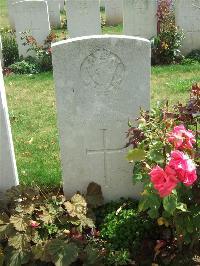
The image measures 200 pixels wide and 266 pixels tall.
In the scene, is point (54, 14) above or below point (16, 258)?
above

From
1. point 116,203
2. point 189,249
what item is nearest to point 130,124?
point 116,203

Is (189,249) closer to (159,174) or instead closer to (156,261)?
(156,261)

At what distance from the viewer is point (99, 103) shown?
371 cm

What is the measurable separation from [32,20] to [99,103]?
18.7ft

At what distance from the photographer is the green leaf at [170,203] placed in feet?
9.23

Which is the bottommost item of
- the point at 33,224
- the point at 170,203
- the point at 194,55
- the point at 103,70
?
the point at 33,224

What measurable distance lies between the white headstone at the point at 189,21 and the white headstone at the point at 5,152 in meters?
5.76

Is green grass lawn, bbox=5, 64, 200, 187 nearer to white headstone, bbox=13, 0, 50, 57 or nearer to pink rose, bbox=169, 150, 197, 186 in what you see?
white headstone, bbox=13, 0, 50, 57

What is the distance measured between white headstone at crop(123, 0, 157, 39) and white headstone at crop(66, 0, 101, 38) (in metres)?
0.59

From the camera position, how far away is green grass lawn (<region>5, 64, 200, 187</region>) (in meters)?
4.89

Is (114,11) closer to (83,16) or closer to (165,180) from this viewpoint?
(83,16)

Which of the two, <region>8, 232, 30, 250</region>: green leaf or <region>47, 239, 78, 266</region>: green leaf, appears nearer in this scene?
<region>47, 239, 78, 266</region>: green leaf

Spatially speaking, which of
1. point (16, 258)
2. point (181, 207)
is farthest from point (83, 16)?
point (181, 207)

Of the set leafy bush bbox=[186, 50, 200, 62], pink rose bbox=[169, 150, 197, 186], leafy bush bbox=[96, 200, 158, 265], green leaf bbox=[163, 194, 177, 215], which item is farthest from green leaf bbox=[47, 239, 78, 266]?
leafy bush bbox=[186, 50, 200, 62]
